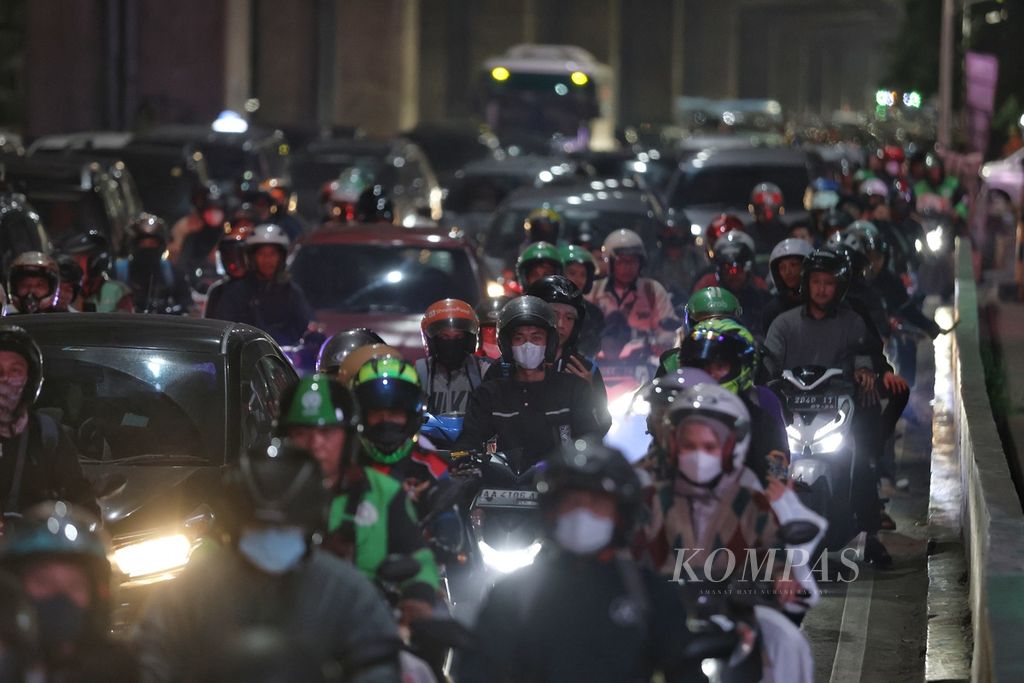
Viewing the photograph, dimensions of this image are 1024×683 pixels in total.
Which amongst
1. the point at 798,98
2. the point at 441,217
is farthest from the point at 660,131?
the point at 798,98

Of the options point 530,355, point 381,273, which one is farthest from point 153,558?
point 381,273

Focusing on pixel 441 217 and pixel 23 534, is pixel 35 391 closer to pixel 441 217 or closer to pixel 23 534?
pixel 23 534

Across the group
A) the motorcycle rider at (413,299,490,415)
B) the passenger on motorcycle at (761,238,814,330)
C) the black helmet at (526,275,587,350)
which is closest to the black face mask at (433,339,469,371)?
the motorcycle rider at (413,299,490,415)

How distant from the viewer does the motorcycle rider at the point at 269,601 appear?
18.2 feet

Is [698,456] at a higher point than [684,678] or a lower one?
higher

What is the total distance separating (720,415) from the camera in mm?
7238

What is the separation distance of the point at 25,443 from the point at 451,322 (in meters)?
3.05

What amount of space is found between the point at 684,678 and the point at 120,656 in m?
1.72

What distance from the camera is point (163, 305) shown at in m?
16.2

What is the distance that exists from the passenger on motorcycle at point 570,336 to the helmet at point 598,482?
12.9 ft

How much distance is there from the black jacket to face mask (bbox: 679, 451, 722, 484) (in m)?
2.34

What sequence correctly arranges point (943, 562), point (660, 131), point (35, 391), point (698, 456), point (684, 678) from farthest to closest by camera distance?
point (660, 131) < point (943, 562) < point (35, 391) < point (698, 456) < point (684, 678)

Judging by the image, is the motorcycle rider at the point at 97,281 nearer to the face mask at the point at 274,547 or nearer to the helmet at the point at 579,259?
the helmet at the point at 579,259

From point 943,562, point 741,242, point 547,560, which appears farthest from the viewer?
point 741,242
